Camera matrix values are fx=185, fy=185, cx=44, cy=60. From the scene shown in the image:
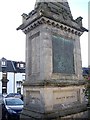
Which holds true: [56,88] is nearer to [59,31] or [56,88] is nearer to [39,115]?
[39,115]

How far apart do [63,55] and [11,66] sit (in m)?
35.7

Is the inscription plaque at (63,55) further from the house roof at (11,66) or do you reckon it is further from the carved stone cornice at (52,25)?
the house roof at (11,66)

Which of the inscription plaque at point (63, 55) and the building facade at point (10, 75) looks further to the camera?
the building facade at point (10, 75)

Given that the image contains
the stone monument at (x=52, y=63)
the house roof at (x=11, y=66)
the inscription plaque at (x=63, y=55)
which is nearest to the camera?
the stone monument at (x=52, y=63)

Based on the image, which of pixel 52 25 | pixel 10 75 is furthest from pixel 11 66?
pixel 52 25

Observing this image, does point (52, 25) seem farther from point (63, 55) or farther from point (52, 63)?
point (52, 63)

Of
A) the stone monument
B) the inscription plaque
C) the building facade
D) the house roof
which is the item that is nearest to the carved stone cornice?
the stone monument

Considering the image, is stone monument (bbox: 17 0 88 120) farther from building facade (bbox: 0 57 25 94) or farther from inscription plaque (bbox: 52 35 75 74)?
building facade (bbox: 0 57 25 94)

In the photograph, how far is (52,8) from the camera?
8523 mm

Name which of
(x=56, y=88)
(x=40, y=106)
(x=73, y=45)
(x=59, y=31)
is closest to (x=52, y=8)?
(x=59, y=31)

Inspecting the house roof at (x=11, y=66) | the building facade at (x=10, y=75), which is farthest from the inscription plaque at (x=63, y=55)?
the house roof at (x=11, y=66)

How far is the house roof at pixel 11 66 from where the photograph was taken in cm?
4169

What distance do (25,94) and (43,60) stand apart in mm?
2004

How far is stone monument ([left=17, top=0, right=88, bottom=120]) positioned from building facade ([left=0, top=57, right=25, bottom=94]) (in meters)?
33.1
